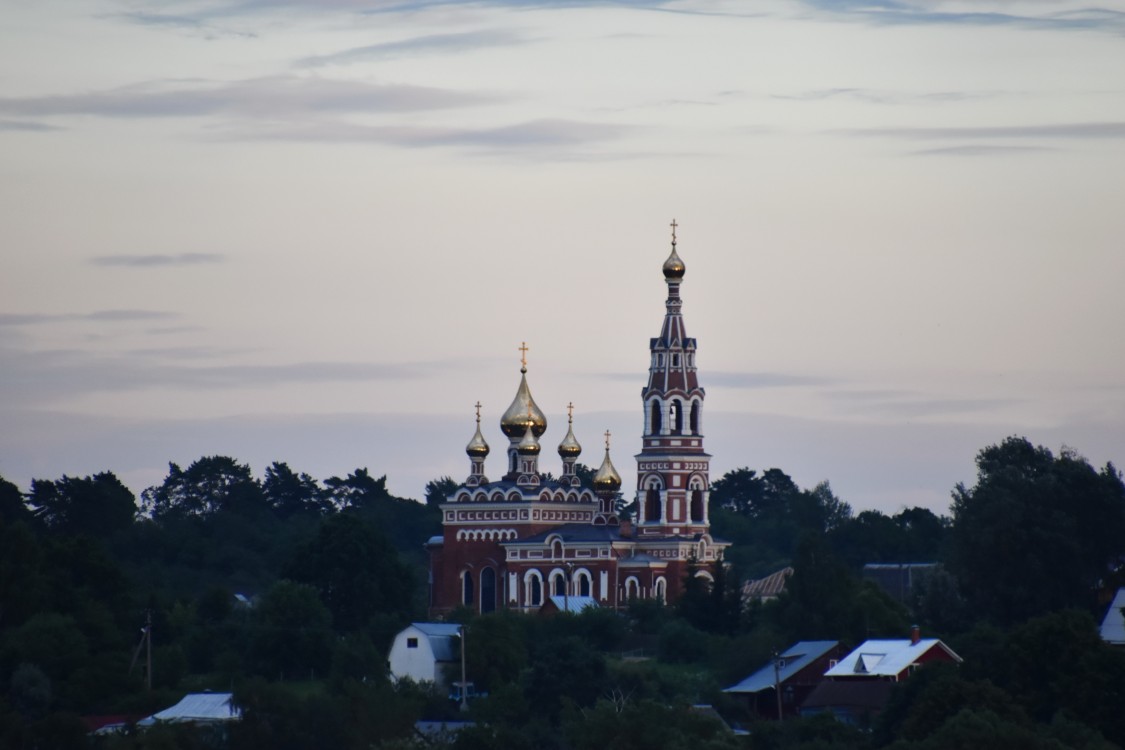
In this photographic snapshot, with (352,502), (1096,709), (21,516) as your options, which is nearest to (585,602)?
(21,516)

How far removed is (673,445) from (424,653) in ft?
63.6

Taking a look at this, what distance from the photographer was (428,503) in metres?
130

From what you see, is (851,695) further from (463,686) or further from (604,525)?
(604,525)

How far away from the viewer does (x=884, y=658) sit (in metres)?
60.5

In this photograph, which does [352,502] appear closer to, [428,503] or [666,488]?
[428,503]

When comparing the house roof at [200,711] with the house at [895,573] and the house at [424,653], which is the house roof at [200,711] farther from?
the house at [895,573]

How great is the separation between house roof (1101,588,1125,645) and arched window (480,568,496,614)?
25.5 metres

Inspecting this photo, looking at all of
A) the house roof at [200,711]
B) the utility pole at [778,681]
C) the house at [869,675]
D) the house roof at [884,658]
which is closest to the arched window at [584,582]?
the utility pole at [778,681]

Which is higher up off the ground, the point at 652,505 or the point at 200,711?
the point at 652,505

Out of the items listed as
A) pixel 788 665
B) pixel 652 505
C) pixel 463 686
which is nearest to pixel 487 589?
pixel 652 505

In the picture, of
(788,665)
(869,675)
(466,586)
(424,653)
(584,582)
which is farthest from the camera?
(466,586)

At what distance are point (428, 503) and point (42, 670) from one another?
6703 cm

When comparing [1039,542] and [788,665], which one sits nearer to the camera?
[788,665]

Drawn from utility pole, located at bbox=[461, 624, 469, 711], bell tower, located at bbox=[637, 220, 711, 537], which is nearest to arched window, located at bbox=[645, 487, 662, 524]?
bell tower, located at bbox=[637, 220, 711, 537]
